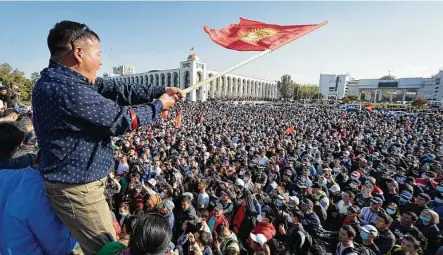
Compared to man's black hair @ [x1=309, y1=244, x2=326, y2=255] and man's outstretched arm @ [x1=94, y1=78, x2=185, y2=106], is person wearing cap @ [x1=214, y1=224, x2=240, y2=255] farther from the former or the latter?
man's outstretched arm @ [x1=94, y1=78, x2=185, y2=106]

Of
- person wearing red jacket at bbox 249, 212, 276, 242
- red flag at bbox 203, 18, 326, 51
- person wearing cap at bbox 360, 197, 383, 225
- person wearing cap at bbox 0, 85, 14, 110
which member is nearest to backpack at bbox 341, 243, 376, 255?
person wearing red jacket at bbox 249, 212, 276, 242

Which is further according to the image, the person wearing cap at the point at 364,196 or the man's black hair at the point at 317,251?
the person wearing cap at the point at 364,196

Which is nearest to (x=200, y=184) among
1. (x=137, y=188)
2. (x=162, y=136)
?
(x=137, y=188)

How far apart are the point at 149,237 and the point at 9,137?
1.54 meters

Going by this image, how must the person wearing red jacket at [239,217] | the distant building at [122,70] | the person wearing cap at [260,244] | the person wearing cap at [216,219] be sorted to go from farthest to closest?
the distant building at [122,70]
the person wearing red jacket at [239,217]
the person wearing cap at [216,219]
the person wearing cap at [260,244]

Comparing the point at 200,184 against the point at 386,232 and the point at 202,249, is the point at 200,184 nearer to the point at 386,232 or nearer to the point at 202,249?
the point at 202,249

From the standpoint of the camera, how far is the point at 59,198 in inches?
55.9

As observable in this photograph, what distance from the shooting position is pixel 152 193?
5.69m

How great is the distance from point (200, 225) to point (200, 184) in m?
1.79

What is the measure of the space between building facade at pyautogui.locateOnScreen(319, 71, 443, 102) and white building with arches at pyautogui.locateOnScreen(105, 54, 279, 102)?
86.7 feet

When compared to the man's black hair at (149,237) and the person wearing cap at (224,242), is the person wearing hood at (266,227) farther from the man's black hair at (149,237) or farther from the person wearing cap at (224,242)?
the man's black hair at (149,237)

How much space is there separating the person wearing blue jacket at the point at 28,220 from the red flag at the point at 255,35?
3.56 metres

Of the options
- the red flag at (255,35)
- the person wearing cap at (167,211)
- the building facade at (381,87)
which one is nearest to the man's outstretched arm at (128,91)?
the red flag at (255,35)

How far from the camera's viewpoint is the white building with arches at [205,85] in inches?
2835
